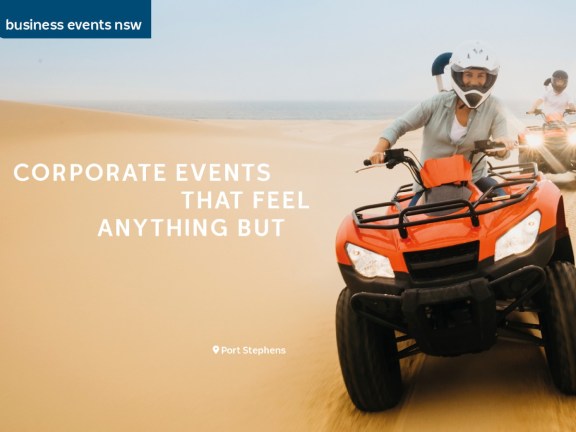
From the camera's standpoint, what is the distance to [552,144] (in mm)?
11914

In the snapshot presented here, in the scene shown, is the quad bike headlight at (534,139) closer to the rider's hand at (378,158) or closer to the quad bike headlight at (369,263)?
the rider's hand at (378,158)

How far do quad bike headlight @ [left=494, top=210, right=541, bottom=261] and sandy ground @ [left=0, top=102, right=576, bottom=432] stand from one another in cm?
91

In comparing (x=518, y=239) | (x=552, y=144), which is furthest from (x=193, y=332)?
(x=552, y=144)

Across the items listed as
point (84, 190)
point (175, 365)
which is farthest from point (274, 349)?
point (84, 190)

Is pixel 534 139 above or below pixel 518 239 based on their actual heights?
above

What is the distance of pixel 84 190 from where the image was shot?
1365 centimetres

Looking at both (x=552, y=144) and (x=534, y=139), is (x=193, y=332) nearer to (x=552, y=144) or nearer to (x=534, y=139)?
(x=534, y=139)

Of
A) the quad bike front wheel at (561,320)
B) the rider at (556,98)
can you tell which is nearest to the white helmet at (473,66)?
the quad bike front wheel at (561,320)

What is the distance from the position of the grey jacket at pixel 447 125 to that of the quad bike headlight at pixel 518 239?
39.1 inches

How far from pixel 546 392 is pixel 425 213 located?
120 cm

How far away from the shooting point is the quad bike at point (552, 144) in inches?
464

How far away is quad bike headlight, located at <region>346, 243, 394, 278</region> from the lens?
3875mm

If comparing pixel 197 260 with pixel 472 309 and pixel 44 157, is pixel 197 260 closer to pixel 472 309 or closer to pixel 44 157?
pixel 472 309

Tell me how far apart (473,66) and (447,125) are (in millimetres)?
529
